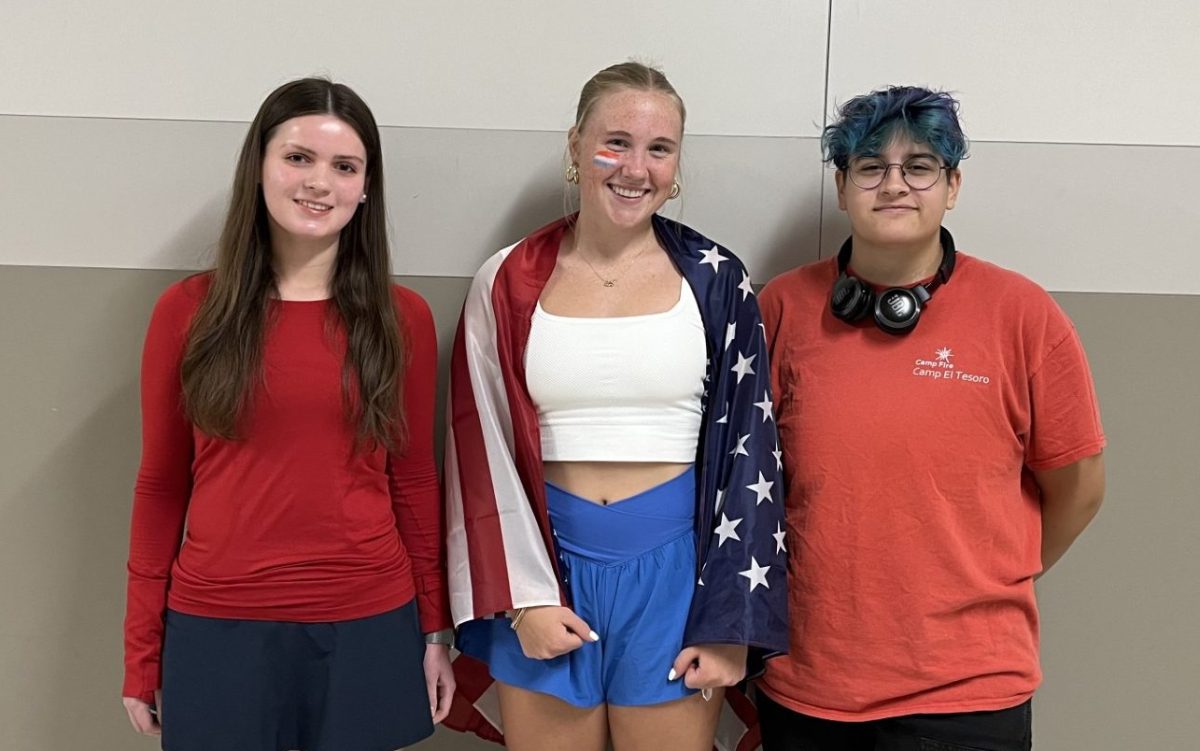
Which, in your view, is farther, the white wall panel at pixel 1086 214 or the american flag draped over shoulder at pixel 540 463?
the white wall panel at pixel 1086 214

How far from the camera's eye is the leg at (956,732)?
1518mm

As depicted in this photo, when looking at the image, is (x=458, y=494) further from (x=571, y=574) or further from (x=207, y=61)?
(x=207, y=61)

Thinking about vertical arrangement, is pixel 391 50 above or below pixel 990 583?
above

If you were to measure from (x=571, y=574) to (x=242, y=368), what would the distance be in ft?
2.04

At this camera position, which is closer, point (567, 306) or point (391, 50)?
point (567, 306)

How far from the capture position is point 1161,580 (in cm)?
198

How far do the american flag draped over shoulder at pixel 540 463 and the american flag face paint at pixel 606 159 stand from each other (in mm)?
189

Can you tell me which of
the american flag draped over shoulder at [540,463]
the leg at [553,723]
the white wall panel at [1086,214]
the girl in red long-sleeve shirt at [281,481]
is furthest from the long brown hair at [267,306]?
the white wall panel at [1086,214]

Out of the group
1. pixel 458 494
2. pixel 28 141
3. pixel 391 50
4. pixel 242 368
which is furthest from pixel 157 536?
pixel 391 50

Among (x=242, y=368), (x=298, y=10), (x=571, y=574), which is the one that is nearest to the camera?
(x=242, y=368)

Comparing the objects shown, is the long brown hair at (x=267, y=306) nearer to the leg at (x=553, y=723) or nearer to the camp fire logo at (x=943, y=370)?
the leg at (x=553, y=723)

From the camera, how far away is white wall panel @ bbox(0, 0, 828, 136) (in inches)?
74.9

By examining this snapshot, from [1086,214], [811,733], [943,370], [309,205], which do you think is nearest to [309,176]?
[309,205]

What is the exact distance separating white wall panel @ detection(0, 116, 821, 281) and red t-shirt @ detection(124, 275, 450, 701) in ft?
1.28
